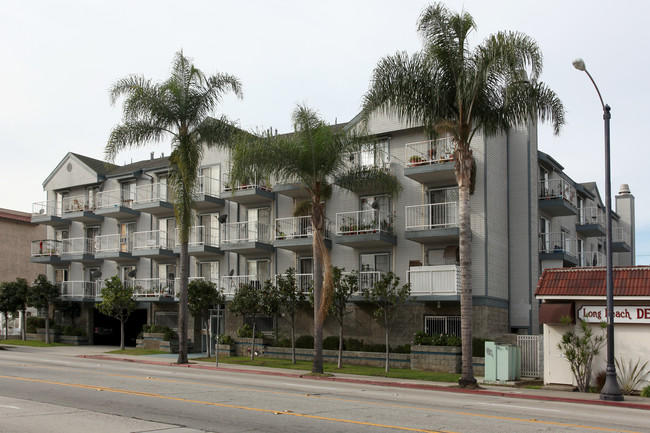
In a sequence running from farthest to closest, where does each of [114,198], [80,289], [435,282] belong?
[114,198] → [80,289] → [435,282]

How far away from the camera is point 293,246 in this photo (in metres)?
34.3

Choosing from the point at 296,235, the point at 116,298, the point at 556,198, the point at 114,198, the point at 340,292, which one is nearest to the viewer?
the point at 340,292

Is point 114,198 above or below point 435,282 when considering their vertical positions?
above

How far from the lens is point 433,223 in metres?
30.5

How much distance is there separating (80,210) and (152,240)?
741 cm

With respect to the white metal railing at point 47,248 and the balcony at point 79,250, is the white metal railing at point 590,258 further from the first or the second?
the white metal railing at point 47,248

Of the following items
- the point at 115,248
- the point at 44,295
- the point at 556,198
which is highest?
the point at 556,198

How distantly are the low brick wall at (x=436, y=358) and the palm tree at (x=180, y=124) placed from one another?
34.1 ft

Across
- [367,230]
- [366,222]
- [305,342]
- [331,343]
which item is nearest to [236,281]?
[305,342]

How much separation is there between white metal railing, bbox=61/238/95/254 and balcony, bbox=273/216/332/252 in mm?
16917

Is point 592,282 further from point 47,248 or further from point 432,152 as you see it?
point 47,248

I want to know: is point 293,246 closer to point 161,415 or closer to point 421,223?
point 421,223

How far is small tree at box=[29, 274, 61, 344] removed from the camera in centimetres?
4297

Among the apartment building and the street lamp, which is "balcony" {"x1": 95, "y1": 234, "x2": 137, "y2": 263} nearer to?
the apartment building
